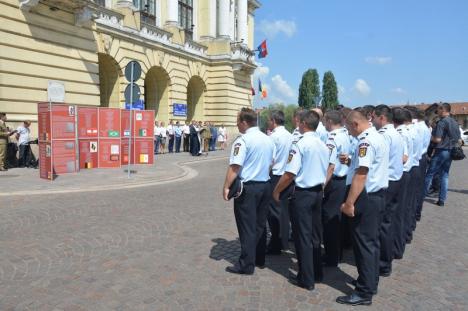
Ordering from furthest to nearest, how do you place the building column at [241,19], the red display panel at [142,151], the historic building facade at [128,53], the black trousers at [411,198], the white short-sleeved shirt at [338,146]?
the building column at [241,19], the red display panel at [142,151], the historic building facade at [128,53], the black trousers at [411,198], the white short-sleeved shirt at [338,146]

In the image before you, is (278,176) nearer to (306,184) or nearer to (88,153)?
(306,184)

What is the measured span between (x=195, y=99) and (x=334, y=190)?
28.8 meters

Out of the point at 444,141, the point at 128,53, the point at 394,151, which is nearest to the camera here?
the point at 394,151

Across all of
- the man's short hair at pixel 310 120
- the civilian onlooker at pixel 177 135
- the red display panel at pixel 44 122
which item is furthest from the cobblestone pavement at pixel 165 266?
the civilian onlooker at pixel 177 135

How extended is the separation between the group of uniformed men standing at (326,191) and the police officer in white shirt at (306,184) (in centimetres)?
1

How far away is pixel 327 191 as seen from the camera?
210 inches

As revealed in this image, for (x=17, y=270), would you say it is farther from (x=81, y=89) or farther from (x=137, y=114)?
(x=81, y=89)

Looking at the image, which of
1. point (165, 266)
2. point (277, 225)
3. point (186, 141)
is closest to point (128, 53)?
point (186, 141)

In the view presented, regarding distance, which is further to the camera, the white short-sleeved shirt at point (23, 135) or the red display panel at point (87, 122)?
the white short-sleeved shirt at point (23, 135)

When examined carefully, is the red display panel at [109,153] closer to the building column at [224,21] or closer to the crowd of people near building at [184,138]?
the crowd of people near building at [184,138]

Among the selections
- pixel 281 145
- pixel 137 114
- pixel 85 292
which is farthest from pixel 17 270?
pixel 137 114

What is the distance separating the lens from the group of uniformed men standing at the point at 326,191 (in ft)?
13.8

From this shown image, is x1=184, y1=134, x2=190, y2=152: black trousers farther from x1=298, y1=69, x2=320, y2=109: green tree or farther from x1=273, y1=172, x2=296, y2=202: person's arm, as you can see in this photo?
x1=298, y1=69, x2=320, y2=109: green tree

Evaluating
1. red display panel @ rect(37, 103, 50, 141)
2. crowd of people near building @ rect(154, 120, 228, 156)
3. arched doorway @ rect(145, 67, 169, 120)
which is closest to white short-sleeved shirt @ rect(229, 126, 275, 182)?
red display panel @ rect(37, 103, 50, 141)
